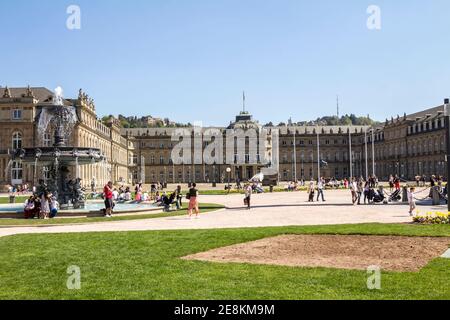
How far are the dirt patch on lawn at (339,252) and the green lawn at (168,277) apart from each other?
1.97ft

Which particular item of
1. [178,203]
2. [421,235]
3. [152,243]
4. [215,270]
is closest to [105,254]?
[152,243]

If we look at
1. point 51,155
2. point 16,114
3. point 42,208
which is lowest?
point 42,208

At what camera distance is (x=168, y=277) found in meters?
9.27

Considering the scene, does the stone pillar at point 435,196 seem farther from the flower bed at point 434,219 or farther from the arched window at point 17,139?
the arched window at point 17,139

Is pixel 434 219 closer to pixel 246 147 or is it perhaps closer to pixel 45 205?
pixel 45 205

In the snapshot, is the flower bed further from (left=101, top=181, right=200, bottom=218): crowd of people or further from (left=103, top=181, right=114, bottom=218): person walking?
(left=103, top=181, right=114, bottom=218): person walking

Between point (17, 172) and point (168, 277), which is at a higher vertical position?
point (17, 172)

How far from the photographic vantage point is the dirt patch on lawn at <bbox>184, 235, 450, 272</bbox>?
1074 centimetres

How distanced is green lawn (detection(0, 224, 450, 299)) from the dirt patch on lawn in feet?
1.97

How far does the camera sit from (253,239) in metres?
14.9

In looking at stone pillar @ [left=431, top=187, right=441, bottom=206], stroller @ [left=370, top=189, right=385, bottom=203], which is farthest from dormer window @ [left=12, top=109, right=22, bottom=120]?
stone pillar @ [left=431, top=187, right=441, bottom=206]

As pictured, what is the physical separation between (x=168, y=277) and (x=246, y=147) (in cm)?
10902

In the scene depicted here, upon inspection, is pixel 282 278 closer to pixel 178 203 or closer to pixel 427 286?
pixel 427 286

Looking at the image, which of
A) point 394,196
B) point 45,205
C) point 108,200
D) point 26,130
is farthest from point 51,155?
point 26,130
